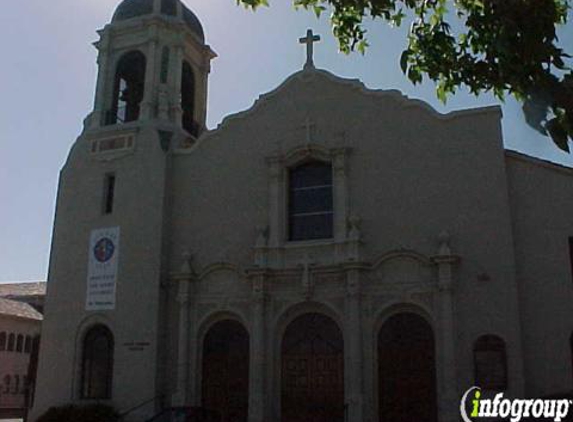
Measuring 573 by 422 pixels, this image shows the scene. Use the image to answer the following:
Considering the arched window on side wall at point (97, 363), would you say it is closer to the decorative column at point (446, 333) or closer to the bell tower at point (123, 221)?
the bell tower at point (123, 221)

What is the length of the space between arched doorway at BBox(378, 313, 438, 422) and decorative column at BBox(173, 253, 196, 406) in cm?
574

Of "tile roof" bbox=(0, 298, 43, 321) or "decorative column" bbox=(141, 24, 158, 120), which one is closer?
"decorative column" bbox=(141, 24, 158, 120)

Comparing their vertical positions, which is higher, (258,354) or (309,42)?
(309,42)

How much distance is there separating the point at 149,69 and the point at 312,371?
12.0m

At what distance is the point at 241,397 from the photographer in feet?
66.7

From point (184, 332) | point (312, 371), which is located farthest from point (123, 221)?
point (312, 371)

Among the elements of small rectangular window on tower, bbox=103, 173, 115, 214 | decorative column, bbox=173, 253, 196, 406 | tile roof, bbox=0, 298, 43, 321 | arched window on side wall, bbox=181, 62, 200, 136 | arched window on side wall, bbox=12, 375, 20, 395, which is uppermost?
arched window on side wall, bbox=181, 62, 200, 136

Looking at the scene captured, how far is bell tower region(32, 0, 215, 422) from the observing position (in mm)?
21438

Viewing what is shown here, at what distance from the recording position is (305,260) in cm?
2044

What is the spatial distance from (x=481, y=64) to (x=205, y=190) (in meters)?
16.9

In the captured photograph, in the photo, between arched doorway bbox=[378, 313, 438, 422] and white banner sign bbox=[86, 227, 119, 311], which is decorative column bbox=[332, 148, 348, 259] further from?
white banner sign bbox=[86, 227, 119, 311]

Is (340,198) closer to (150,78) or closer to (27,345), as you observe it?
(150,78)

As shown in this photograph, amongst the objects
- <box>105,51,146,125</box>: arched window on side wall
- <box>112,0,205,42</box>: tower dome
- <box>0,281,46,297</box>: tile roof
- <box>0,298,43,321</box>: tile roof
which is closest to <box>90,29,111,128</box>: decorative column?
<box>105,51,146,125</box>: arched window on side wall

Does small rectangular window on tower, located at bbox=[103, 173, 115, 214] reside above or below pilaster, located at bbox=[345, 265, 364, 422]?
above
